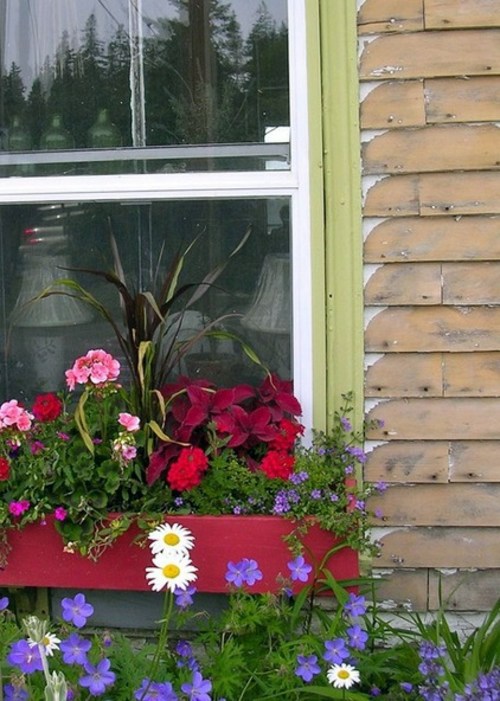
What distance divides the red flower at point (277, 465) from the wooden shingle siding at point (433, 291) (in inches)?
10.1

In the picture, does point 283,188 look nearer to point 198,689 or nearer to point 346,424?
point 346,424

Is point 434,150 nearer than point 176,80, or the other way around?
point 434,150

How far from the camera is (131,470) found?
222cm

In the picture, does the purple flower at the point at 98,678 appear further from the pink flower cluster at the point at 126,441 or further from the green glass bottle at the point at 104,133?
the green glass bottle at the point at 104,133

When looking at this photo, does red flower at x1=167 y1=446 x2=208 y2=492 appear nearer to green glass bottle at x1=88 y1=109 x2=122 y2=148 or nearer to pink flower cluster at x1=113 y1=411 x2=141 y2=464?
pink flower cluster at x1=113 y1=411 x2=141 y2=464

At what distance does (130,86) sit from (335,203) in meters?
0.66

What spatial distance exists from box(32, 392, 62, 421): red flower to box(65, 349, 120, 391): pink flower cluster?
8cm

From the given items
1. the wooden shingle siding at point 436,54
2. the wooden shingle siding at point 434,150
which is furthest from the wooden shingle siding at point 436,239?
the wooden shingle siding at point 436,54

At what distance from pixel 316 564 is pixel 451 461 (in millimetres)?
462

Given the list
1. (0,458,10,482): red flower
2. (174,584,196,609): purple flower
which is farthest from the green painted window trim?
(0,458,10,482): red flower

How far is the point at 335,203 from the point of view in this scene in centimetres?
233

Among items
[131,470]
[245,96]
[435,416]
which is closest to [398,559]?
[435,416]

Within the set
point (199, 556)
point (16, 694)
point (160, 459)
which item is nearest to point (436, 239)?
point (160, 459)

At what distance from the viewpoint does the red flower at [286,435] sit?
2.27 meters
